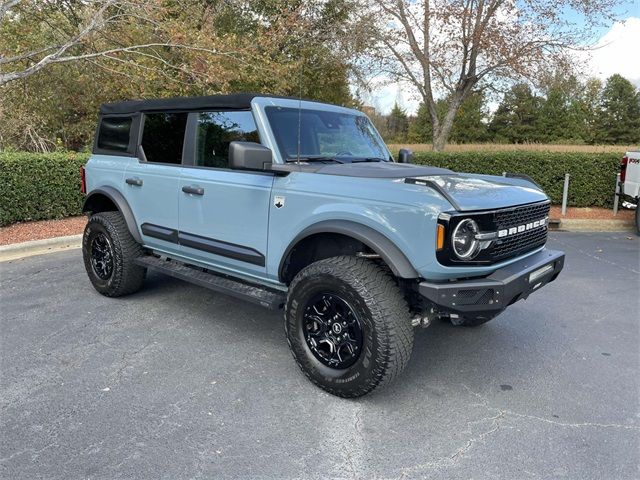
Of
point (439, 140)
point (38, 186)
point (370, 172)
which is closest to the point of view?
point (370, 172)

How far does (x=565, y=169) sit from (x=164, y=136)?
32.0ft

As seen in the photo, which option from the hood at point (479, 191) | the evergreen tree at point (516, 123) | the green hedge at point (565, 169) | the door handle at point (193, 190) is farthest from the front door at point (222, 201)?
the evergreen tree at point (516, 123)

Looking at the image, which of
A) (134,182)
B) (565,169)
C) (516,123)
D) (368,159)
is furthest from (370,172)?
(516,123)

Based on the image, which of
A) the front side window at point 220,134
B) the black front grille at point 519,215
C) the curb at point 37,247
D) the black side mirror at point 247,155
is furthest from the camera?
the curb at point 37,247

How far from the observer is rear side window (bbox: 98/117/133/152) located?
15.9ft

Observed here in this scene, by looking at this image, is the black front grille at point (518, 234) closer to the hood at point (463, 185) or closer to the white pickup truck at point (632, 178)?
the hood at point (463, 185)

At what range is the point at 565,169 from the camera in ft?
36.4

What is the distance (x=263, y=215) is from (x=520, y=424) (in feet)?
7.01

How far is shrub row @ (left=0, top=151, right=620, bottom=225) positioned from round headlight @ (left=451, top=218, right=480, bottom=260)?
25.1 feet

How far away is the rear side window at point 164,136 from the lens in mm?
4246

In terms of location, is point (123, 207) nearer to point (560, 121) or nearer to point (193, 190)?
point (193, 190)

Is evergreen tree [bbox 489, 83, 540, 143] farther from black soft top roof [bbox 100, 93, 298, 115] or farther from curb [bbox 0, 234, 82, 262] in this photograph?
black soft top roof [bbox 100, 93, 298, 115]

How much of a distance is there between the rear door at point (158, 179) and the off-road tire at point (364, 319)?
5.34 feet

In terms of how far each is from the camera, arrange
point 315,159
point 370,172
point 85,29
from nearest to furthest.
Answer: point 370,172, point 315,159, point 85,29
